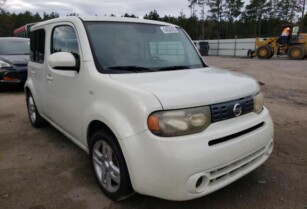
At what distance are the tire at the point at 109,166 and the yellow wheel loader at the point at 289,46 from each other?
20659 mm

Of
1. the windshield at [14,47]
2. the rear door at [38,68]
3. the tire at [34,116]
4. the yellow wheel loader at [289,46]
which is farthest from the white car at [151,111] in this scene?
the yellow wheel loader at [289,46]

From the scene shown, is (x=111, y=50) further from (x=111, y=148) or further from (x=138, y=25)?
(x=111, y=148)

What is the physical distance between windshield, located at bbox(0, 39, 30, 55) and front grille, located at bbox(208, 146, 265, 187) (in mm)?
8453

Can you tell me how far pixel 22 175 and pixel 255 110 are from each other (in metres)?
2.64

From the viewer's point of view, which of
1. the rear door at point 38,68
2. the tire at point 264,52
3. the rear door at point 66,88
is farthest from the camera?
the tire at point 264,52

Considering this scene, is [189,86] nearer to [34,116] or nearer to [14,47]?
[34,116]

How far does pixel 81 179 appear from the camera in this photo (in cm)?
318

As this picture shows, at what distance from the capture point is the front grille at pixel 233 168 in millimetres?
2295

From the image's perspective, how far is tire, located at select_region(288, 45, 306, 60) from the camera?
2002 centimetres

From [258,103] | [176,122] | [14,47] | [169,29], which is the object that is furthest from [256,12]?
[176,122]

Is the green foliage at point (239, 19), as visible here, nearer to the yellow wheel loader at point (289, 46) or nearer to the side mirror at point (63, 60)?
the yellow wheel loader at point (289, 46)

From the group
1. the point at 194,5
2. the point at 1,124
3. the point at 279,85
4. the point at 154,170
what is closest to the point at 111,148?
the point at 154,170

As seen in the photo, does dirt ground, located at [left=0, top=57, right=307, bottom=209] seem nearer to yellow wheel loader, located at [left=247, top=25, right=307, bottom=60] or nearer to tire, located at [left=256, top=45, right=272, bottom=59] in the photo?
yellow wheel loader, located at [left=247, top=25, right=307, bottom=60]

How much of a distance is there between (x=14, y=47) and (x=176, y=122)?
8.67 metres
